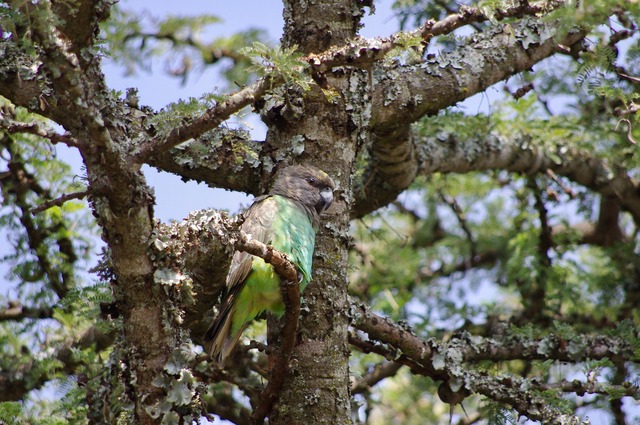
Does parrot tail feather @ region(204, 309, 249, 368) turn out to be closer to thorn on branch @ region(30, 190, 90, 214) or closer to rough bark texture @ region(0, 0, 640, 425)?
rough bark texture @ region(0, 0, 640, 425)

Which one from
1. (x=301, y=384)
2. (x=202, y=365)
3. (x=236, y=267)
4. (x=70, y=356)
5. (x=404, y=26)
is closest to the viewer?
(x=202, y=365)

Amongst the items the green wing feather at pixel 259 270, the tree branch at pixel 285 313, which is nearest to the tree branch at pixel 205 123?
the tree branch at pixel 285 313

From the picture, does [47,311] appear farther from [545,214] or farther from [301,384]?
[545,214]

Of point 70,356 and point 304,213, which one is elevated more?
Result: point 304,213

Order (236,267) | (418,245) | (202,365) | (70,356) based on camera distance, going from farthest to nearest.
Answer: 1. (418,245)
2. (70,356)
3. (236,267)
4. (202,365)

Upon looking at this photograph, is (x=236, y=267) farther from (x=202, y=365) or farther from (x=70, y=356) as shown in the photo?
(x=70, y=356)

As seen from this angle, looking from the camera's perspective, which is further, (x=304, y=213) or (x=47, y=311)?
(x=47, y=311)

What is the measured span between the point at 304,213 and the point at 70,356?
1859mm

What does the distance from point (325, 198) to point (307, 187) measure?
0.37ft

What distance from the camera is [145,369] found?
8.56ft


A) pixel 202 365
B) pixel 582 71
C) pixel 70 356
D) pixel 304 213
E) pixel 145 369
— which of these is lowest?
pixel 145 369

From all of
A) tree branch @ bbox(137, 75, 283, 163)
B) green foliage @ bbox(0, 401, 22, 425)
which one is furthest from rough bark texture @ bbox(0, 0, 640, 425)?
green foliage @ bbox(0, 401, 22, 425)

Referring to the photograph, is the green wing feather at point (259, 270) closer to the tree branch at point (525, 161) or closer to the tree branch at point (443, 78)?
the tree branch at point (443, 78)

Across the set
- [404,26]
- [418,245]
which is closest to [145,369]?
[404,26]
